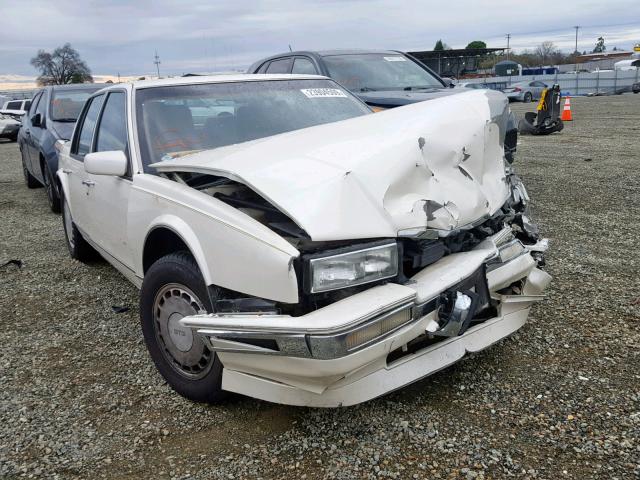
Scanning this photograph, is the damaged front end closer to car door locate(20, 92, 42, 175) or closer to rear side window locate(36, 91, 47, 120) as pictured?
rear side window locate(36, 91, 47, 120)

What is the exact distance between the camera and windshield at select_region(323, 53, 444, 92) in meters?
7.31

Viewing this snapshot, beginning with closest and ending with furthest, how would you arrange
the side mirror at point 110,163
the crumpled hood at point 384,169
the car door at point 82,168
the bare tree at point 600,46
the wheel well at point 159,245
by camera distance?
the crumpled hood at point 384,169
the wheel well at point 159,245
the side mirror at point 110,163
the car door at point 82,168
the bare tree at point 600,46

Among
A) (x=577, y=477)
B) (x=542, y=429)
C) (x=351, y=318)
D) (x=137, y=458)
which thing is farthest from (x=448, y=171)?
(x=137, y=458)

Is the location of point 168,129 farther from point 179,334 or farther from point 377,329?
point 377,329

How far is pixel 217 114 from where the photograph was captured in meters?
3.57

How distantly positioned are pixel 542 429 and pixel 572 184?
6162 millimetres

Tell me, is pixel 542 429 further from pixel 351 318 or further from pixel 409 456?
pixel 351 318

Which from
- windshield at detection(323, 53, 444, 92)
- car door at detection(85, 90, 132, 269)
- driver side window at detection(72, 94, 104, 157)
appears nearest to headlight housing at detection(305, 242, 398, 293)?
car door at detection(85, 90, 132, 269)

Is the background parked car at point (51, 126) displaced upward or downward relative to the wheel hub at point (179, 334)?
upward

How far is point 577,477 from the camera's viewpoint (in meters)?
2.17

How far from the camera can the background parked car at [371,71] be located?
7105 millimetres

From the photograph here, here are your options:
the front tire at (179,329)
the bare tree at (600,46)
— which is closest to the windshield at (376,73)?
the front tire at (179,329)

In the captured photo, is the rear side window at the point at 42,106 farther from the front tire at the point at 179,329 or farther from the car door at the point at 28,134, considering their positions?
the front tire at the point at 179,329

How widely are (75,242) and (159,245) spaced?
2.37 metres
